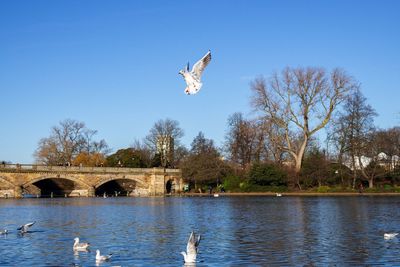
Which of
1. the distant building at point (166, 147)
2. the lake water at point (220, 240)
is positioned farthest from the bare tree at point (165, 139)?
the lake water at point (220, 240)

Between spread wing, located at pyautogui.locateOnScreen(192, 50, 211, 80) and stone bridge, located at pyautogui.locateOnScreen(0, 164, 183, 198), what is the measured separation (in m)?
53.4

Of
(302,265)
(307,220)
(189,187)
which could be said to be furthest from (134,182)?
(302,265)

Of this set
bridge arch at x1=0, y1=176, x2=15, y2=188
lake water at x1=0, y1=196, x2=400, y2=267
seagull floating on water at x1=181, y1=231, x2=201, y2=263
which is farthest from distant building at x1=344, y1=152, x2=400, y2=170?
seagull floating on water at x1=181, y1=231, x2=201, y2=263

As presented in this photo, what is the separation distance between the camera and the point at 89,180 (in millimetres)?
70688

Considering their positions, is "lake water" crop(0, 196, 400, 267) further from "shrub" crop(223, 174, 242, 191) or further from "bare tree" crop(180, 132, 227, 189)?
"bare tree" crop(180, 132, 227, 189)

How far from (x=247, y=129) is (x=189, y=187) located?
34.5 ft

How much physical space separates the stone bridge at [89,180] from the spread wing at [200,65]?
175 feet

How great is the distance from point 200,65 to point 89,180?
55.9m

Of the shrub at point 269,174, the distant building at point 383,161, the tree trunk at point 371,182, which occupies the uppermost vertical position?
the distant building at point 383,161

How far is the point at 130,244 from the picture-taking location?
1995 centimetres

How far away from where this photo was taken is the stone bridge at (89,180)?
66.2 metres

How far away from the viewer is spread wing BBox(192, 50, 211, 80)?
55.0ft

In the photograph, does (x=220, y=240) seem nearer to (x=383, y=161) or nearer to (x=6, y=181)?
(x=383, y=161)

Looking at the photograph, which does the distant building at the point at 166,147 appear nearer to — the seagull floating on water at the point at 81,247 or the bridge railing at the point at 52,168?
the bridge railing at the point at 52,168
